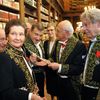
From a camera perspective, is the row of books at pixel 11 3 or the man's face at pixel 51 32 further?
the row of books at pixel 11 3

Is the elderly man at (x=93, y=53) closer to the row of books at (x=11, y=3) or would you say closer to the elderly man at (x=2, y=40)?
the elderly man at (x=2, y=40)

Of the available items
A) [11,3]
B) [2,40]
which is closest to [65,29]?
[2,40]

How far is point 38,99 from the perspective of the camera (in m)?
1.77

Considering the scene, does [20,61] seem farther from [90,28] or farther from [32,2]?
[32,2]

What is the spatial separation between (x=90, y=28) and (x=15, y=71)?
34.9 inches

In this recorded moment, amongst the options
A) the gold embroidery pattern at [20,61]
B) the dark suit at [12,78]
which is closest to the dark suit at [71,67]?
the gold embroidery pattern at [20,61]

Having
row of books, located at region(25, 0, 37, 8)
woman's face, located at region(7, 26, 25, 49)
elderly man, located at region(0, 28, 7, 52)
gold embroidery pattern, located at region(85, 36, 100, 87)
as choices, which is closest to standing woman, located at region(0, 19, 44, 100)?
woman's face, located at region(7, 26, 25, 49)

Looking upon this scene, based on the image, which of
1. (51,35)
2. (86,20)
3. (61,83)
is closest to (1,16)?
(51,35)

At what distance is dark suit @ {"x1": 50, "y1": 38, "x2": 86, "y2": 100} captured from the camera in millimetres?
2984

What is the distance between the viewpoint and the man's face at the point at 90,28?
238 centimetres

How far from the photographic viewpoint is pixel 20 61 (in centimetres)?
203

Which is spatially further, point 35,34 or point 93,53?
point 35,34

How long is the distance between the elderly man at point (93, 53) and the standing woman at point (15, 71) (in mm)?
565

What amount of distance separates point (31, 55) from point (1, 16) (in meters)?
1.51
